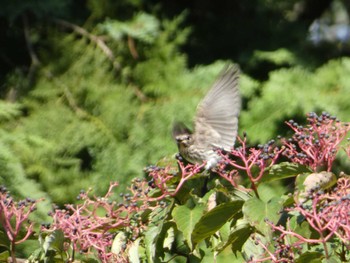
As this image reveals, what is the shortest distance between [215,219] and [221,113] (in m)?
0.67

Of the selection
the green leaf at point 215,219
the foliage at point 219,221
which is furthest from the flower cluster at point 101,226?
the green leaf at point 215,219

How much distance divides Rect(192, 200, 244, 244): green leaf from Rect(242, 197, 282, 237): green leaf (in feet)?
0.07

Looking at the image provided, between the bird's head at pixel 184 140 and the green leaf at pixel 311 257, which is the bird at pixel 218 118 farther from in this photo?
the green leaf at pixel 311 257

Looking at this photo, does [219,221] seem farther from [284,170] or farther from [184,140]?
[184,140]

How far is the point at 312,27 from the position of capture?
152 inches

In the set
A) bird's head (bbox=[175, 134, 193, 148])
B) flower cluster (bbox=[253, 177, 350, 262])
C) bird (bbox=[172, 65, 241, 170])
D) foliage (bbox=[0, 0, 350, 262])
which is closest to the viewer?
flower cluster (bbox=[253, 177, 350, 262])

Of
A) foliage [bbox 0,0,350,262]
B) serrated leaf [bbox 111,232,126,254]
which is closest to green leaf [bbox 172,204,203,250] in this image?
serrated leaf [bbox 111,232,126,254]

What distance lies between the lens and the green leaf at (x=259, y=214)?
1306 mm

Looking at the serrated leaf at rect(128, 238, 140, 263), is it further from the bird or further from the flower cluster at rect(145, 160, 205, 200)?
the bird

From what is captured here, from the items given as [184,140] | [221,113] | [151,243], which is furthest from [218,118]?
[151,243]

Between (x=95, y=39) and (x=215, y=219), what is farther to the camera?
(x=95, y=39)

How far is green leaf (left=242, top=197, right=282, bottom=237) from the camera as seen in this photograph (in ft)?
4.28

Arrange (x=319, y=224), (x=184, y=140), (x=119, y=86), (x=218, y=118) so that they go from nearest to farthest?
(x=319, y=224) → (x=184, y=140) → (x=218, y=118) → (x=119, y=86)

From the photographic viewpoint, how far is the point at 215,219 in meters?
1.32
